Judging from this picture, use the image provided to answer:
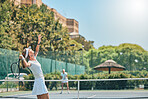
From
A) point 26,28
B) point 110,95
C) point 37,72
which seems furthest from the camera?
point 26,28

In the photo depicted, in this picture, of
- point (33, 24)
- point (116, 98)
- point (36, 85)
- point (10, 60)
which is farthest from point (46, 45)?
point (36, 85)

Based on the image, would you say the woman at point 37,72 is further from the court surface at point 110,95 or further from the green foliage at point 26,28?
the green foliage at point 26,28

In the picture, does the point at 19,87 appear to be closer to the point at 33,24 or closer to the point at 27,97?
the point at 27,97

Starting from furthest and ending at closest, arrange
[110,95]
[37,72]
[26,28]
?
1. [26,28]
2. [110,95]
3. [37,72]

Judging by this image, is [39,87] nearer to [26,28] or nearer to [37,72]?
[37,72]

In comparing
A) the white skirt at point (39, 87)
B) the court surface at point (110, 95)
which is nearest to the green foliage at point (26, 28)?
the court surface at point (110, 95)

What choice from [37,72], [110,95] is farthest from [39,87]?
[110,95]

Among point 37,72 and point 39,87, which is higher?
point 37,72

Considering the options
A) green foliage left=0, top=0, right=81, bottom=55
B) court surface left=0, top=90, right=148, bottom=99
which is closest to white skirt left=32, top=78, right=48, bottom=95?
court surface left=0, top=90, right=148, bottom=99

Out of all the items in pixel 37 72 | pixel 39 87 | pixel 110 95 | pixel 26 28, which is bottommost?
pixel 110 95

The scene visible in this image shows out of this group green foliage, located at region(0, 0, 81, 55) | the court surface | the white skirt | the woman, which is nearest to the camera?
the woman

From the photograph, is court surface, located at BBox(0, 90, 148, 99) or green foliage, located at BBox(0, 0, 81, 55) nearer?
court surface, located at BBox(0, 90, 148, 99)

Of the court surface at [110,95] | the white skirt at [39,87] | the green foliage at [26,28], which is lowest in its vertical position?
the court surface at [110,95]

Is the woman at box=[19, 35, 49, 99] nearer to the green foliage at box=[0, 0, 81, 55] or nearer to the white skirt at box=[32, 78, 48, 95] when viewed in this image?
the white skirt at box=[32, 78, 48, 95]
